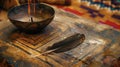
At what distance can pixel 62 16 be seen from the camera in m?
2.22

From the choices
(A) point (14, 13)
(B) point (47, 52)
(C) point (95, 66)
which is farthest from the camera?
(A) point (14, 13)

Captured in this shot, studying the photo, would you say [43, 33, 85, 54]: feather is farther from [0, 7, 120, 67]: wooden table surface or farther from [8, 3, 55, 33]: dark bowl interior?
[8, 3, 55, 33]: dark bowl interior


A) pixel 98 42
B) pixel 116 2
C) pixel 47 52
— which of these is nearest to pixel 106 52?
pixel 98 42

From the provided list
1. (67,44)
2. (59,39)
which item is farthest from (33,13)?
(67,44)

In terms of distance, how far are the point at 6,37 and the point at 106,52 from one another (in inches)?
33.5

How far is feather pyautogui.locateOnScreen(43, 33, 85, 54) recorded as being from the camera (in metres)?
1.67

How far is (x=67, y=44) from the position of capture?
67.5 inches

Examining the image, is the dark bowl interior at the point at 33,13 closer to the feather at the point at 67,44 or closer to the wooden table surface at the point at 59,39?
the wooden table surface at the point at 59,39

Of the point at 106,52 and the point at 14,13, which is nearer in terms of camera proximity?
the point at 106,52

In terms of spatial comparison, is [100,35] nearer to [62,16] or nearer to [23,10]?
[62,16]

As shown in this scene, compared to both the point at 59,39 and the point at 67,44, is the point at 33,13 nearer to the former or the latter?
the point at 59,39

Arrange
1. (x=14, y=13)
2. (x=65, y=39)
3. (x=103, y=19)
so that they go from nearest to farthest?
1. (x=65, y=39)
2. (x=14, y=13)
3. (x=103, y=19)

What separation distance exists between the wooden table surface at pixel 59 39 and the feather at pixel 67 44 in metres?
0.04

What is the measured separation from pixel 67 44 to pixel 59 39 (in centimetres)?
11
